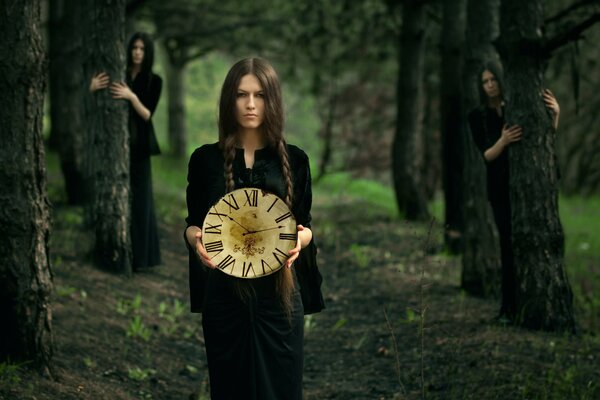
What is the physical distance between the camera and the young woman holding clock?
4.18 m

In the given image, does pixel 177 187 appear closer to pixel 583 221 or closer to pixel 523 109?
pixel 583 221

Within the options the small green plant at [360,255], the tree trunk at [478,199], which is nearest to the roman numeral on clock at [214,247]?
the tree trunk at [478,199]

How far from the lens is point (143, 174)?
9891 millimetres

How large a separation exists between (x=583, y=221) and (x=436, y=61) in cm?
458

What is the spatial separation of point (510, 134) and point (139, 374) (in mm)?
3378

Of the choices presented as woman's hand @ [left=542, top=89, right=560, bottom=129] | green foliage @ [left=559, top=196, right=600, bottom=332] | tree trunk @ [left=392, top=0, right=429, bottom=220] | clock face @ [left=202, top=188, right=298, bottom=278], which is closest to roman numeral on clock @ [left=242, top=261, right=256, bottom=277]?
clock face @ [left=202, top=188, right=298, bottom=278]

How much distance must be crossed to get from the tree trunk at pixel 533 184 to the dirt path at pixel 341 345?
0.31m

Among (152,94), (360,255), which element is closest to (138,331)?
(152,94)

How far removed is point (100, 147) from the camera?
9422 mm

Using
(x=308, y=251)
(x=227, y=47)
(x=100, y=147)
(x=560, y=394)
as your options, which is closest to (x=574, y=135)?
(x=227, y=47)

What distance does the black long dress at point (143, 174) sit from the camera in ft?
31.4

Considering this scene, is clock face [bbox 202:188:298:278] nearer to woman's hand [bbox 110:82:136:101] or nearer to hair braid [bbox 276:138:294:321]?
hair braid [bbox 276:138:294:321]

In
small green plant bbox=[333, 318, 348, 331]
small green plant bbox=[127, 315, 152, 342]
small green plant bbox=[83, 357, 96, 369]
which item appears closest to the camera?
small green plant bbox=[83, 357, 96, 369]

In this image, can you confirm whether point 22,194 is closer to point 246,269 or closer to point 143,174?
point 246,269
